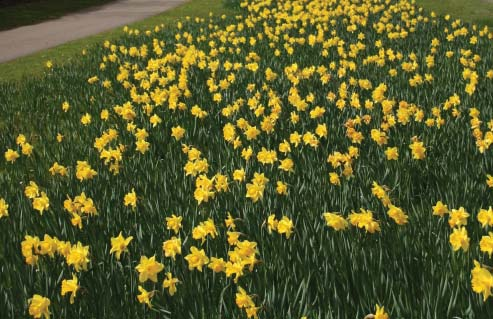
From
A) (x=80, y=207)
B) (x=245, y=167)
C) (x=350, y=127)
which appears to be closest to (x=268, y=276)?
(x=80, y=207)

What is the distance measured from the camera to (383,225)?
296 centimetres

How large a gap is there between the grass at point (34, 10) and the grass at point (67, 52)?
14.1 feet

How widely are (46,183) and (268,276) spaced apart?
8.08ft

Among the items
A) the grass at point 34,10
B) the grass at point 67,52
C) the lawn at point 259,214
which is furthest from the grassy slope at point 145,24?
the lawn at point 259,214

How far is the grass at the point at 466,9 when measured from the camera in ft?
47.7

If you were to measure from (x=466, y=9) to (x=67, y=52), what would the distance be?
11.3 metres

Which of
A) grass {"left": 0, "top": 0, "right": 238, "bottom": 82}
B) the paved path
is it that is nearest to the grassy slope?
grass {"left": 0, "top": 0, "right": 238, "bottom": 82}

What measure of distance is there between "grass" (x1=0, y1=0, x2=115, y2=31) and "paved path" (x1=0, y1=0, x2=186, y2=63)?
0.63 meters

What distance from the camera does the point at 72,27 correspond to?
17.9 m

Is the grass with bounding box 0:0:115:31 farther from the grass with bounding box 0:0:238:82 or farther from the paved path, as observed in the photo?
the grass with bounding box 0:0:238:82

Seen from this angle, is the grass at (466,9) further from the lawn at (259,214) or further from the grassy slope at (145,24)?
the lawn at (259,214)

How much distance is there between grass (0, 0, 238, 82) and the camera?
35.4ft

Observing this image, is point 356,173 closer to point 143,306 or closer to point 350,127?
point 350,127

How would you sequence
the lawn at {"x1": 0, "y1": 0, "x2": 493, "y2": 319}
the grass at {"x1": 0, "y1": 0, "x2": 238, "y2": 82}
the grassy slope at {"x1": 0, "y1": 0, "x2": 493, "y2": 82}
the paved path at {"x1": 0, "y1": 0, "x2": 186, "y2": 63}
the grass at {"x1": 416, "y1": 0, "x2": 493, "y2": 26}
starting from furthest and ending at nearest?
the grass at {"x1": 416, "y1": 0, "x2": 493, "y2": 26} < the paved path at {"x1": 0, "y1": 0, "x2": 186, "y2": 63} < the grassy slope at {"x1": 0, "y1": 0, "x2": 493, "y2": 82} < the grass at {"x1": 0, "y1": 0, "x2": 238, "y2": 82} < the lawn at {"x1": 0, "y1": 0, "x2": 493, "y2": 319}
